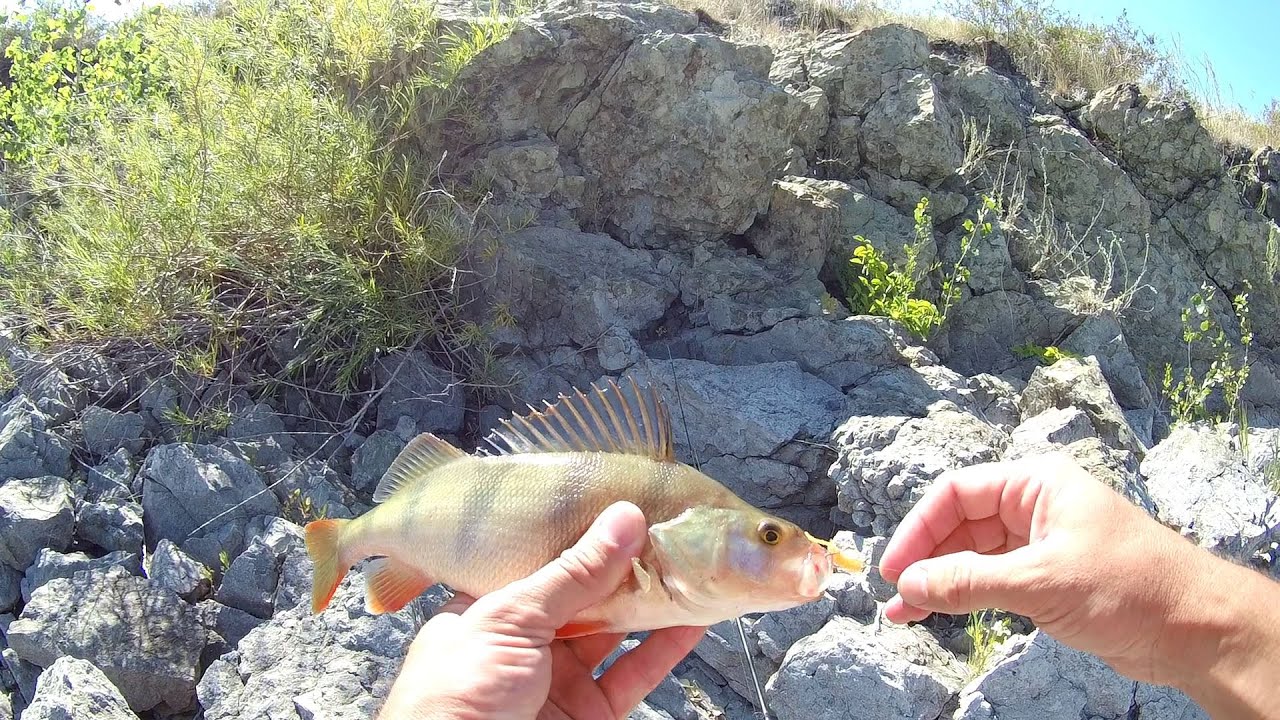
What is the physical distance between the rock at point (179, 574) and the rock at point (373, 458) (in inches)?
33.0

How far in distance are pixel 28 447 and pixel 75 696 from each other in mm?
1734

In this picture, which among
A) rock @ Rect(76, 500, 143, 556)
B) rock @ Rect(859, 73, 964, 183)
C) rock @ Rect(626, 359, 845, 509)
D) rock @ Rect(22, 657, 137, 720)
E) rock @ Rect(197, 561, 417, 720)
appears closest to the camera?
rock @ Rect(22, 657, 137, 720)

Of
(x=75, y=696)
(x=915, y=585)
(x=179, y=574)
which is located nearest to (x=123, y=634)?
(x=179, y=574)

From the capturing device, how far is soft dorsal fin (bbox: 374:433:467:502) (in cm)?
266

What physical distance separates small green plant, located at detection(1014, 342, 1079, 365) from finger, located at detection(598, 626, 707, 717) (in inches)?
162

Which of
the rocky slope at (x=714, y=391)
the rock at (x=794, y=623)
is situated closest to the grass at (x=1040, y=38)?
the rocky slope at (x=714, y=391)

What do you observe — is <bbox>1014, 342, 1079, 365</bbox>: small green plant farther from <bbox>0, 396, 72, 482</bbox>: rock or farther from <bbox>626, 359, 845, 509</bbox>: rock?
<bbox>0, 396, 72, 482</bbox>: rock

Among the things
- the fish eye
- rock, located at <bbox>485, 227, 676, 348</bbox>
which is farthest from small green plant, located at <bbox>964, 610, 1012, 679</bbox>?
rock, located at <bbox>485, 227, 676, 348</bbox>

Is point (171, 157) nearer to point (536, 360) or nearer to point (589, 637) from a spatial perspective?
point (536, 360)

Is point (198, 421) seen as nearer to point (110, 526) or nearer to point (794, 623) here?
point (110, 526)

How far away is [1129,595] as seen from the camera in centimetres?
202

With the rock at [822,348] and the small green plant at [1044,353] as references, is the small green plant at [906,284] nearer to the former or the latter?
the rock at [822,348]

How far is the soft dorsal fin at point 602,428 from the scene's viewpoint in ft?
7.72

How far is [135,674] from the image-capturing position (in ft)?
12.1
